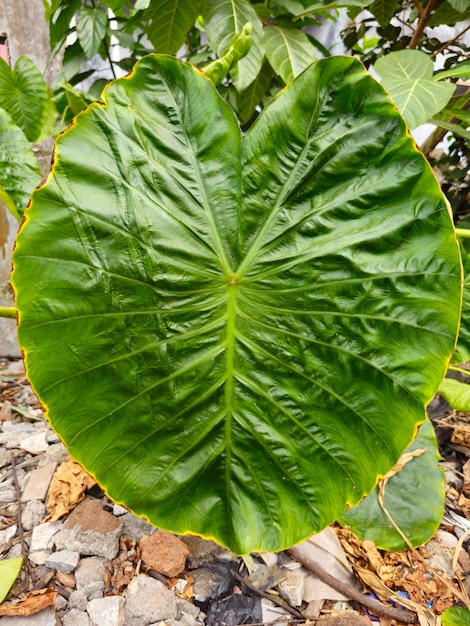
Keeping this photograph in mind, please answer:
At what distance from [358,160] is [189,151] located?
0.90 ft

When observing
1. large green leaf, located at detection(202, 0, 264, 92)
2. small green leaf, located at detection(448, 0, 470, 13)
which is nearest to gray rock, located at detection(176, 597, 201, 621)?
large green leaf, located at detection(202, 0, 264, 92)

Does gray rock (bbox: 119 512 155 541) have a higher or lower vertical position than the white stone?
higher

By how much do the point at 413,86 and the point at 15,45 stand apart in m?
1.87

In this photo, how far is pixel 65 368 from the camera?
71 cm

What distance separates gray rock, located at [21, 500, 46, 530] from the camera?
105 cm

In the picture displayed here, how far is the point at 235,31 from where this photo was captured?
121cm

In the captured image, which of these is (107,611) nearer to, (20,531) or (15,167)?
(20,531)

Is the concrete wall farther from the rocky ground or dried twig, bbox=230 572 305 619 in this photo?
dried twig, bbox=230 572 305 619

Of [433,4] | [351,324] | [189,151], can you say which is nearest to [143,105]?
[189,151]

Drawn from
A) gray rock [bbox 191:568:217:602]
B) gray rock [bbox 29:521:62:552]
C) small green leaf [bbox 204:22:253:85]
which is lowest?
gray rock [bbox 29:521:62:552]

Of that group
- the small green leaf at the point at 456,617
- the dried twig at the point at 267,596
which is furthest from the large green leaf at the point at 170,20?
the small green leaf at the point at 456,617

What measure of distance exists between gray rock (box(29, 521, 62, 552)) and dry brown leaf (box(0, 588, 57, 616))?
123mm

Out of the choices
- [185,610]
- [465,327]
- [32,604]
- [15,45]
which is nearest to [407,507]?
[465,327]

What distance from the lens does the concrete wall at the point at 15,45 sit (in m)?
1.97
